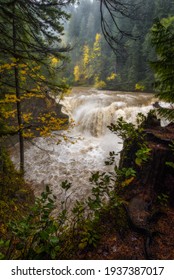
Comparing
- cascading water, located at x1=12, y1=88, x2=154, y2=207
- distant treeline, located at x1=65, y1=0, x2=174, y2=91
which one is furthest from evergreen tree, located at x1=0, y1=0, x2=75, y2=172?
cascading water, located at x1=12, y1=88, x2=154, y2=207

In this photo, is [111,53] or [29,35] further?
[111,53]

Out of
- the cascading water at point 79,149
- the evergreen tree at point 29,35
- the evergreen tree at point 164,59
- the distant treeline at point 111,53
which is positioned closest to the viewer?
the evergreen tree at point 164,59

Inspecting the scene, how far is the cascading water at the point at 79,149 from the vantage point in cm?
955

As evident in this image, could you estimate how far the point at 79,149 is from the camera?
1253cm

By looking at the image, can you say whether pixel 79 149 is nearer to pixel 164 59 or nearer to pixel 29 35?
pixel 29 35

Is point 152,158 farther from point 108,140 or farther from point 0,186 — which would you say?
point 108,140

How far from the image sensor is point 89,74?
41.3m

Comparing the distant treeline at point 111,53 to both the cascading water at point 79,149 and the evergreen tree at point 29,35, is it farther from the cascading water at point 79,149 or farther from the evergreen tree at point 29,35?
the cascading water at point 79,149

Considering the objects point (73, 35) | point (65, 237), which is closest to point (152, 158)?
point (65, 237)

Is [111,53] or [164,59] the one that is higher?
[111,53]

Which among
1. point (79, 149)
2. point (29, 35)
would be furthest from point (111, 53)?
point (29, 35)

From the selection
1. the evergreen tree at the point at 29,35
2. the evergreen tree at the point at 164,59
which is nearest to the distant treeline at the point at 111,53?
the evergreen tree at the point at 164,59

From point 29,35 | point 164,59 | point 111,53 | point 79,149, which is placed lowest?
point 79,149

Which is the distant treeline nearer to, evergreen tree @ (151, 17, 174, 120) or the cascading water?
evergreen tree @ (151, 17, 174, 120)
